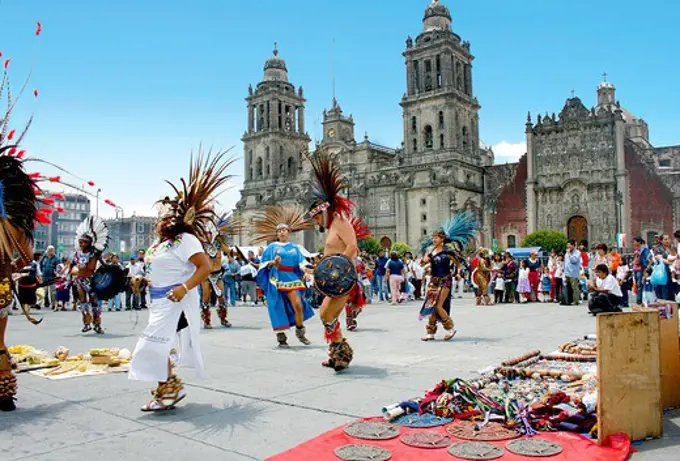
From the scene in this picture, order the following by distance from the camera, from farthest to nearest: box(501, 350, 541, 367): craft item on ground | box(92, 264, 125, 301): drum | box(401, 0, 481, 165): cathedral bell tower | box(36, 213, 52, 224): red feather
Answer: box(401, 0, 481, 165): cathedral bell tower < box(92, 264, 125, 301): drum < box(501, 350, 541, 367): craft item on ground < box(36, 213, 52, 224): red feather

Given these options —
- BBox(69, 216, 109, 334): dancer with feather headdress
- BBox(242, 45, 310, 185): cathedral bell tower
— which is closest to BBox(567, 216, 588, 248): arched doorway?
BBox(242, 45, 310, 185): cathedral bell tower

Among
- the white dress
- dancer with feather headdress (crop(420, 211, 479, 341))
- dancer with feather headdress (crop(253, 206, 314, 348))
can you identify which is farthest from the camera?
dancer with feather headdress (crop(420, 211, 479, 341))

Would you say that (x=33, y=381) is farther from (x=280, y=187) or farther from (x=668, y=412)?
(x=280, y=187)

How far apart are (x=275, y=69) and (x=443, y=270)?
211 ft

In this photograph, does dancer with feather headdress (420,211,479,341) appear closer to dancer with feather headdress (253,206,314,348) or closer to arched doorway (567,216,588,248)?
dancer with feather headdress (253,206,314,348)

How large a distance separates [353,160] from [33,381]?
184 feet

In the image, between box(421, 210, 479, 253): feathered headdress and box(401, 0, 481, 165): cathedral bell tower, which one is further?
box(401, 0, 481, 165): cathedral bell tower

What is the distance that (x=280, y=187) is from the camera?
65000 millimetres

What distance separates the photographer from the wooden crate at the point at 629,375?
3.80 meters

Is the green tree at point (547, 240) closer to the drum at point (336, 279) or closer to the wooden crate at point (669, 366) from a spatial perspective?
the drum at point (336, 279)

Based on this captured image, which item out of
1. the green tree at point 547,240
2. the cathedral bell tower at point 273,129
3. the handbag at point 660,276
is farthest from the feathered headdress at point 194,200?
the cathedral bell tower at point 273,129

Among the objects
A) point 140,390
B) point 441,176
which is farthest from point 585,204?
point 140,390

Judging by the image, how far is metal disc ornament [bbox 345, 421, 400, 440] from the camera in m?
3.96

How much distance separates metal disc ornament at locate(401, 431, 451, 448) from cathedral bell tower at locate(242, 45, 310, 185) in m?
62.5
